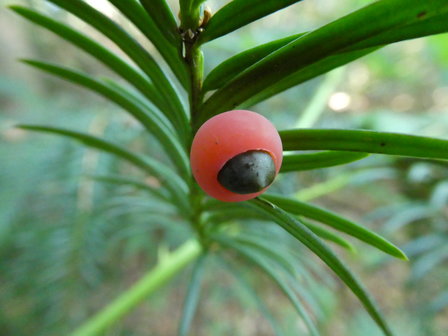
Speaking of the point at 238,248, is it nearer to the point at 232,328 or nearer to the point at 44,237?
the point at 44,237

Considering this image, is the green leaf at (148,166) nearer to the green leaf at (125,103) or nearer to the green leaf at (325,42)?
the green leaf at (125,103)

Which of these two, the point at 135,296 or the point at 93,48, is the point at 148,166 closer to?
the point at 93,48

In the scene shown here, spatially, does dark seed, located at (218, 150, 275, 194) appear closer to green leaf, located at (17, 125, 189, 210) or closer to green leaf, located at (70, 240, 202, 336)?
green leaf, located at (17, 125, 189, 210)

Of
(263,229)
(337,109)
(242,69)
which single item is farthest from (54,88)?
(242,69)

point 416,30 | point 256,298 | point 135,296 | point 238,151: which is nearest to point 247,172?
point 238,151

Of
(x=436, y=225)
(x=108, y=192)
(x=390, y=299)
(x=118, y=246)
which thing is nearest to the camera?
(x=436, y=225)
